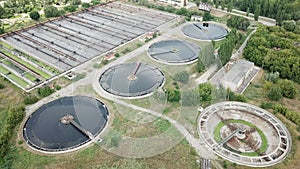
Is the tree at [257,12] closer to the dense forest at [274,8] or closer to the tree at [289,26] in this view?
the dense forest at [274,8]

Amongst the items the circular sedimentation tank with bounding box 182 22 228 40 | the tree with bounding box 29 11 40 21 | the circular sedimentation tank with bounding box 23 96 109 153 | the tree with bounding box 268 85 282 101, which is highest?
the tree with bounding box 29 11 40 21

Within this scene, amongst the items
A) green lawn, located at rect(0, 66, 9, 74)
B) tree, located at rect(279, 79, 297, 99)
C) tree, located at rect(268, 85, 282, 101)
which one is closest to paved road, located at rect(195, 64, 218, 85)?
tree, located at rect(268, 85, 282, 101)

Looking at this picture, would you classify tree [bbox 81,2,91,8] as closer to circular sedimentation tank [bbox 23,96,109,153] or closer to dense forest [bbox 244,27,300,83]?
circular sedimentation tank [bbox 23,96,109,153]

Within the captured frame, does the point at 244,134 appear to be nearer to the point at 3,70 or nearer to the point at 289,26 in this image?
the point at 289,26

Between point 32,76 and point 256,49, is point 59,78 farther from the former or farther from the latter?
point 256,49

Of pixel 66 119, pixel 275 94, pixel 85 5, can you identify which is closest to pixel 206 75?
pixel 275 94

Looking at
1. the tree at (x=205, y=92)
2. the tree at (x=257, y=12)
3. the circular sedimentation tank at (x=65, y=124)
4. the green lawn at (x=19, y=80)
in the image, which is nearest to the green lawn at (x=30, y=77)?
the green lawn at (x=19, y=80)
